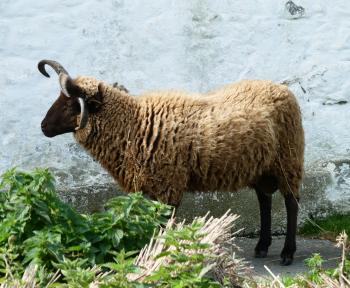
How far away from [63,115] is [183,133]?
3.49 ft

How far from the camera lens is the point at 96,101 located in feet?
24.2

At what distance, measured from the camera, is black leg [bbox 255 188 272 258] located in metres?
7.94

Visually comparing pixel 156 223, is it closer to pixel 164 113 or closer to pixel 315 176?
pixel 164 113

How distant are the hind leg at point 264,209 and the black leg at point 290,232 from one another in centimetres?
19

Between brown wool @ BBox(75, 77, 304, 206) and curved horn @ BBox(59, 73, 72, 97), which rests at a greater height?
curved horn @ BBox(59, 73, 72, 97)

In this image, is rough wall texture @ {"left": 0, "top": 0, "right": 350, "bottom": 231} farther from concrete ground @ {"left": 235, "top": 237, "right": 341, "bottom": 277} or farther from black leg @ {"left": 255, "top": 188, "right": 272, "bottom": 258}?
black leg @ {"left": 255, "top": 188, "right": 272, "bottom": 258}

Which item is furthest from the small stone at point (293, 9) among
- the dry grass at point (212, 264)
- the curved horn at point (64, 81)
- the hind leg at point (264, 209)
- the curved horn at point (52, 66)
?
the dry grass at point (212, 264)

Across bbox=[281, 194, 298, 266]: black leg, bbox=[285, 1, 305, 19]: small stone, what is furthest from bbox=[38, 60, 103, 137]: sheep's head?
bbox=[285, 1, 305, 19]: small stone

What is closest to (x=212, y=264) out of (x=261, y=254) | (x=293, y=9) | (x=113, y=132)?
(x=113, y=132)

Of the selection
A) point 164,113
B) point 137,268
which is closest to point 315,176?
point 164,113

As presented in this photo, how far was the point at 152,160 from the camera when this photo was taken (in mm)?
7129

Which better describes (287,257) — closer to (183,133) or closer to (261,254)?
(261,254)

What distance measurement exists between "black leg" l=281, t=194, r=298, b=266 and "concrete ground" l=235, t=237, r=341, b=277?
2.8 inches

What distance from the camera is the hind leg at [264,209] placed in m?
7.87
